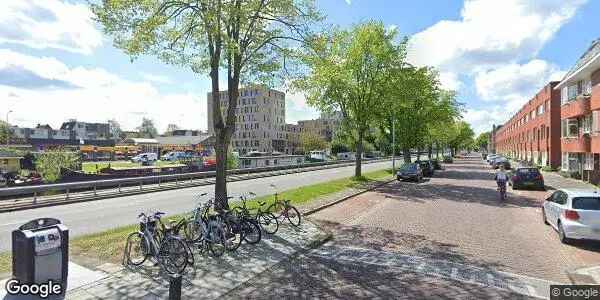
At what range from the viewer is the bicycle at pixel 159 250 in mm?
7676

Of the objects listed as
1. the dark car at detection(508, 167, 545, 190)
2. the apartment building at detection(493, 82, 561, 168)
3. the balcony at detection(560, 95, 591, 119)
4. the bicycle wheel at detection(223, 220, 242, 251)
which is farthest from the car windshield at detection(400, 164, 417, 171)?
the bicycle wheel at detection(223, 220, 242, 251)

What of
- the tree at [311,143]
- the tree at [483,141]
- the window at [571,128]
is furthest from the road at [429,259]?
A: the tree at [483,141]

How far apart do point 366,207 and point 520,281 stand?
966cm

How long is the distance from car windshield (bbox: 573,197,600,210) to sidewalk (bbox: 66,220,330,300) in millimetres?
6694

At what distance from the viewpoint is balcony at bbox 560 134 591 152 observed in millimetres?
29469

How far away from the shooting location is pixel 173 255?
7719 millimetres

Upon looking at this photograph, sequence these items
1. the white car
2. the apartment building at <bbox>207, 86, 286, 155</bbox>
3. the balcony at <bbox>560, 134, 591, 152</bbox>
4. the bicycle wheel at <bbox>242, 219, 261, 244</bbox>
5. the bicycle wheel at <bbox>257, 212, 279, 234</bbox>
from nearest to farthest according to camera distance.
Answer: the white car
the bicycle wheel at <bbox>242, 219, 261, 244</bbox>
the bicycle wheel at <bbox>257, 212, 279, 234</bbox>
the balcony at <bbox>560, 134, 591, 152</bbox>
the apartment building at <bbox>207, 86, 286, 155</bbox>

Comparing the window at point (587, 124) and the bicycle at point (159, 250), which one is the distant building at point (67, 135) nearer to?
the bicycle at point (159, 250)

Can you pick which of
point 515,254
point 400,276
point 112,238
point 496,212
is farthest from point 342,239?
point 496,212

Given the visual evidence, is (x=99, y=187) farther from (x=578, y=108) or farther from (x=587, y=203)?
(x=578, y=108)

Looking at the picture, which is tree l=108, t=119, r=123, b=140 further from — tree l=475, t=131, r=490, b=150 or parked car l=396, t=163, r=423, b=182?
tree l=475, t=131, r=490, b=150

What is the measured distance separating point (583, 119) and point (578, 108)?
1396mm

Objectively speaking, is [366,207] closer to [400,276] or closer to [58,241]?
[400,276]

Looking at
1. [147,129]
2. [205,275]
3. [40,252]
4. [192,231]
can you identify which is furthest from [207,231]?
[147,129]
